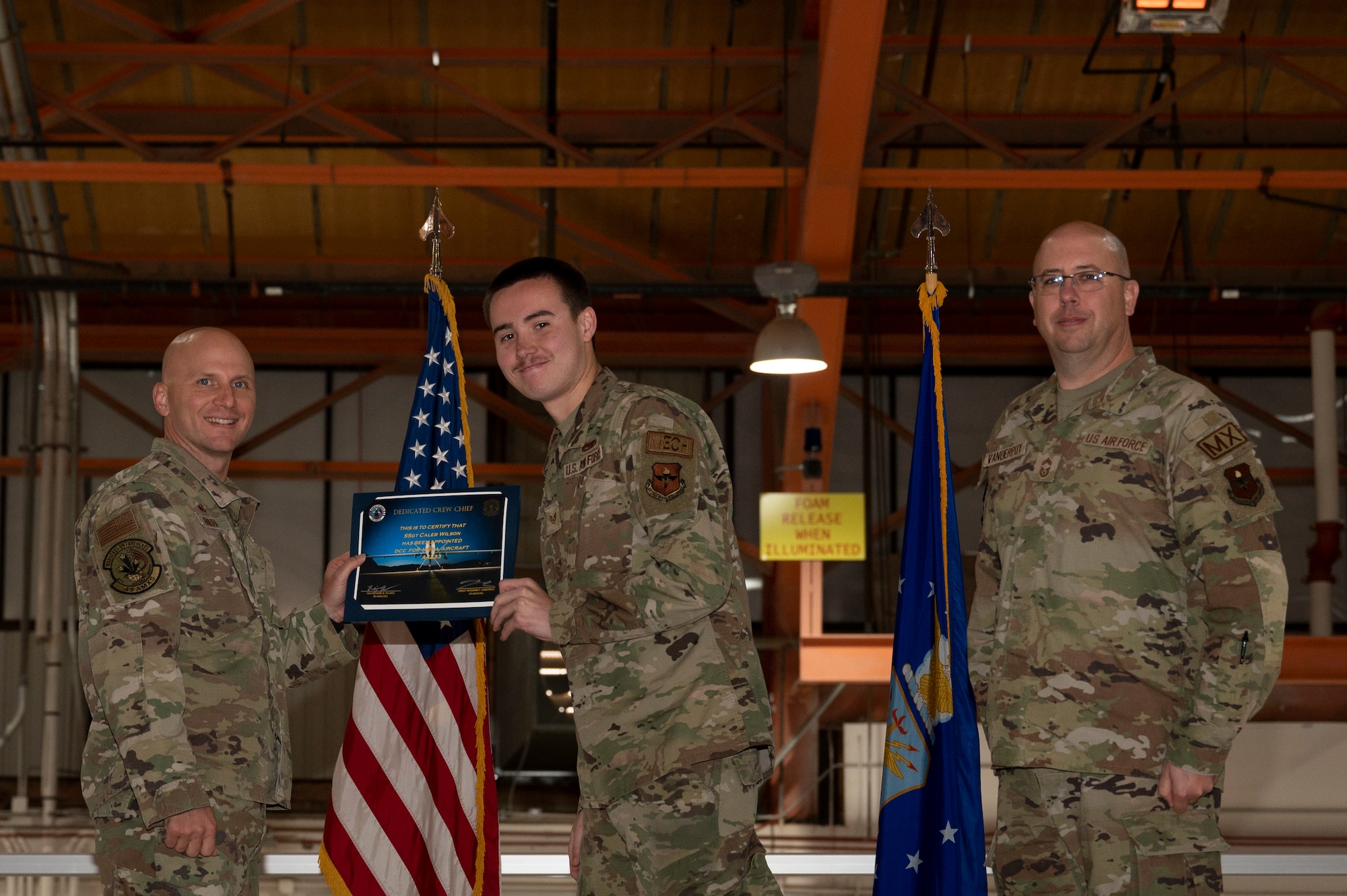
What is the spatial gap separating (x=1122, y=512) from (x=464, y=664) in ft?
6.37

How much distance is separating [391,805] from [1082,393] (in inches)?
87.6

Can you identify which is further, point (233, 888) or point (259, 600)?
point (259, 600)

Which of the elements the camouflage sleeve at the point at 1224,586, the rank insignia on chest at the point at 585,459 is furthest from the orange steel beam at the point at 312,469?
the camouflage sleeve at the point at 1224,586

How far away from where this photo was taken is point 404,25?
1097cm

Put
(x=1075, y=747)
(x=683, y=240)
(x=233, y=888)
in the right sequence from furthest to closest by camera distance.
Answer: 1. (x=683, y=240)
2. (x=233, y=888)
3. (x=1075, y=747)

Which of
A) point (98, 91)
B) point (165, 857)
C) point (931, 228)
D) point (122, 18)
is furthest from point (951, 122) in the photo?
point (165, 857)

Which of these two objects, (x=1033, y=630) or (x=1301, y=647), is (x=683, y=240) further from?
(x=1033, y=630)

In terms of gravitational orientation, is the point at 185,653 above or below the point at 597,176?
below

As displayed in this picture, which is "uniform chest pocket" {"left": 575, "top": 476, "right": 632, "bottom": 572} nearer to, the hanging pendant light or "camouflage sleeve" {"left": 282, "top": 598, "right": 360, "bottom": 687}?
"camouflage sleeve" {"left": 282, "top": 598, "right": 360, "bottom": 687}

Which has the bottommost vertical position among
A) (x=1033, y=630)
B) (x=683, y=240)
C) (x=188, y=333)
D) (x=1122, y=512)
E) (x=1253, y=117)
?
(x=1033, y=630)

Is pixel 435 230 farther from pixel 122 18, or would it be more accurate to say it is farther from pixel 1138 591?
pixel 122 18

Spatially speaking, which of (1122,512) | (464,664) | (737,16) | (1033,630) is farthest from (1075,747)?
(737,16)

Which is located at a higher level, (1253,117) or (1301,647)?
(1253,117)

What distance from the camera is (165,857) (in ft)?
9.66
